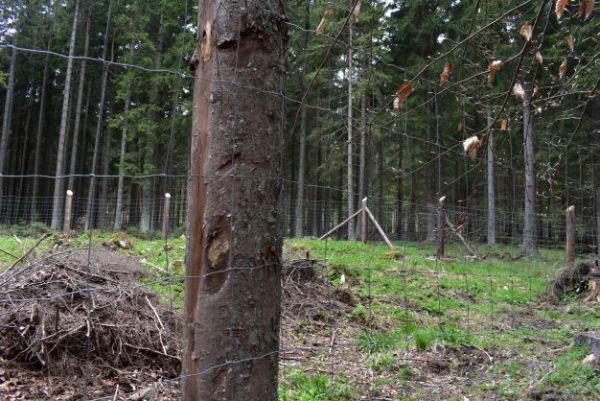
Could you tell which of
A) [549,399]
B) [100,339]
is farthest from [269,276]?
[549,399]

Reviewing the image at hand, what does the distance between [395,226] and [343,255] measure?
5.95ft

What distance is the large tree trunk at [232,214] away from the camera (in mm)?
1815

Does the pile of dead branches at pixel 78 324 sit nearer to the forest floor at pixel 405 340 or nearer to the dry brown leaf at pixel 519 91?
the forest floor at pixel 405 340

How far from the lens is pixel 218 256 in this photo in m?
1.83

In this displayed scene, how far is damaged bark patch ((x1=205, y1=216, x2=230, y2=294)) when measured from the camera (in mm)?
1821

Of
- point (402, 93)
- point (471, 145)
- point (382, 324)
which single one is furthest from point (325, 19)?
point (382, 324)

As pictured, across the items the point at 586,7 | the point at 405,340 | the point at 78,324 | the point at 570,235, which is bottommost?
the point at 405,340

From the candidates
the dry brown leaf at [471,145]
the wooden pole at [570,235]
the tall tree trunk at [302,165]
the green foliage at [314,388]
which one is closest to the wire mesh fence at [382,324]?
the green foliage at [314,388]

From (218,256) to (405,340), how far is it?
11.9 feet

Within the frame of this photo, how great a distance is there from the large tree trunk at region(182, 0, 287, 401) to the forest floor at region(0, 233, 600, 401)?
1.25ft

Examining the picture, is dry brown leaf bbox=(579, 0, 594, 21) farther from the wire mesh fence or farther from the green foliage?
the green foliage

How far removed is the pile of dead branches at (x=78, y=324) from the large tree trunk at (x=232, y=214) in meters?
1.58

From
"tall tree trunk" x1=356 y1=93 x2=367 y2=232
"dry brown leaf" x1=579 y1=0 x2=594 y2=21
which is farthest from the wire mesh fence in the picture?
"dry brown leaf" x1=579 y1=0 x2=594 y2=21

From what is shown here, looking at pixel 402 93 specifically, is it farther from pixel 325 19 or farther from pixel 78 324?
pixel 78 324
